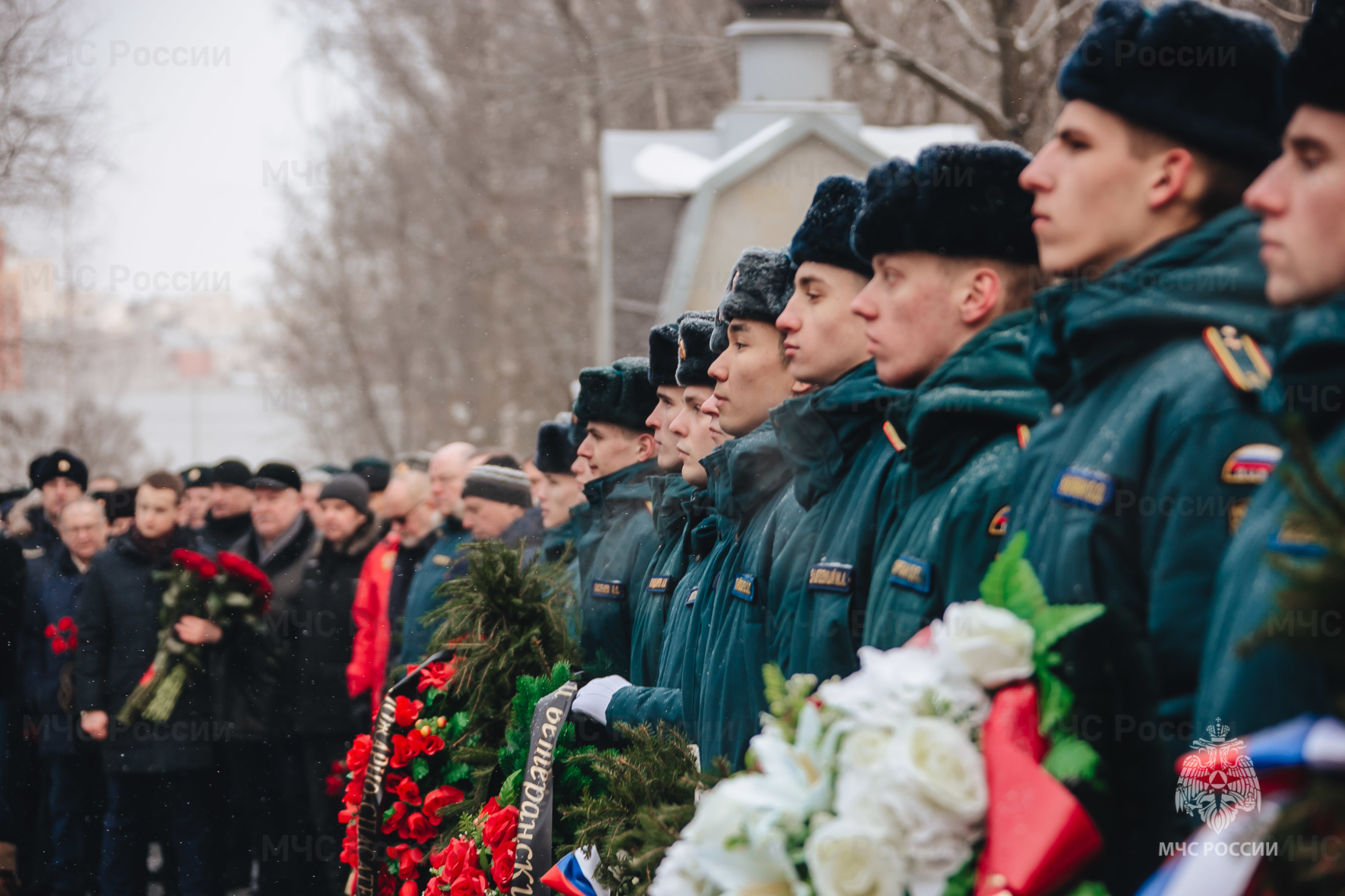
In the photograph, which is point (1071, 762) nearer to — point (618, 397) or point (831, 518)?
point (831, 518)

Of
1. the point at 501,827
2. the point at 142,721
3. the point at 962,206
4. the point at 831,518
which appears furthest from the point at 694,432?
the point at 142,721

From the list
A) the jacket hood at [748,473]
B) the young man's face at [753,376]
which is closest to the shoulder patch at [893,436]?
the jacket hood at [748,473]

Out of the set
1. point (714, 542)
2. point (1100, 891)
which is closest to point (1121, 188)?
point (1100, 891)

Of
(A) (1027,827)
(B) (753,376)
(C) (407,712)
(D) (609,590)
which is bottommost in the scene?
(C) (407,712)

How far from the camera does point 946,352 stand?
11.5 ft

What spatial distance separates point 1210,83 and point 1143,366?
56 cm

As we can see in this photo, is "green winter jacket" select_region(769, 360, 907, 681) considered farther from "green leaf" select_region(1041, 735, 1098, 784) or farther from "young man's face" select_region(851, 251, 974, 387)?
"green leaf" select_region(1041, 735, 1098, 784)

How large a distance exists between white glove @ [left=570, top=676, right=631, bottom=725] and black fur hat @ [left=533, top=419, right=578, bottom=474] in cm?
307

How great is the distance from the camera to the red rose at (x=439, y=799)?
553 centimetres

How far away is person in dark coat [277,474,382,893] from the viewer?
9703mm

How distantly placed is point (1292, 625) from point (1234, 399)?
705mm

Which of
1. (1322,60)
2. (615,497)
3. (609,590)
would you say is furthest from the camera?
(615,497)

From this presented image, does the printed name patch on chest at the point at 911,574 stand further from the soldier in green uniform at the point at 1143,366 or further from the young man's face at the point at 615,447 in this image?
the young man's face at the point at 615,447

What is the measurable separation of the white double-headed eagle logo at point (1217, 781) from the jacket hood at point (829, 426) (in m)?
1.48
